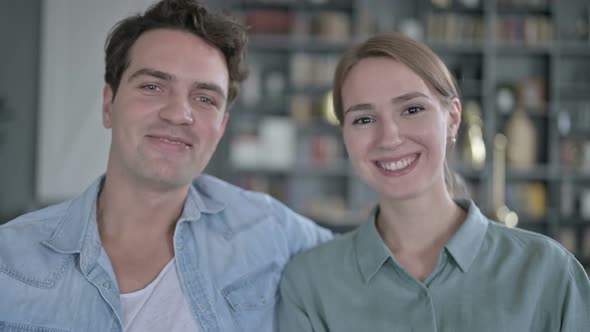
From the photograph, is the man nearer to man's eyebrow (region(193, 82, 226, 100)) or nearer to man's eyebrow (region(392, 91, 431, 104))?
man's eyebrow (region(193, 82, 226, 100))

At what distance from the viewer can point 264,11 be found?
5617mm

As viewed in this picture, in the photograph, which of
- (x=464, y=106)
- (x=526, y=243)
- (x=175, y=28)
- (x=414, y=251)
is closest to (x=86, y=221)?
(x=175, y=28)

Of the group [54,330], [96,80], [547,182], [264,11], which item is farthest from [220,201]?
[547,182]

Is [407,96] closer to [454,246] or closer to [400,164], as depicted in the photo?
[400,164]

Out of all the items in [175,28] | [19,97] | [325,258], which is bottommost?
[325,258]

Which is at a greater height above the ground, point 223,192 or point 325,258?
point 223,192

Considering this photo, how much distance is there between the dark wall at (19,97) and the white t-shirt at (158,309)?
2.93 metres

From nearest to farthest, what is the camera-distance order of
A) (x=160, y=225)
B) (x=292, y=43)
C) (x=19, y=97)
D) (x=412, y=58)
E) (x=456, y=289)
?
(x=456, y=289) < (x=412, y=58) < (x=160, y=225) < (x=19, y=97) < (x=292, y=43)

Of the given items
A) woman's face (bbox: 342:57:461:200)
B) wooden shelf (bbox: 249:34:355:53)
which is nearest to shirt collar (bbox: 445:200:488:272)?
woman's face (bbox: 342:57:461:200)

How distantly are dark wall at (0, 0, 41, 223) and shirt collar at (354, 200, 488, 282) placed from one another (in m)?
3.23

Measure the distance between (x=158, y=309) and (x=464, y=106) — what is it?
4742 mm

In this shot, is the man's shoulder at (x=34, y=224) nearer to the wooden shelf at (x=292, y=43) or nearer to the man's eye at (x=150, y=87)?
the man's eye at (x=150, y=87)

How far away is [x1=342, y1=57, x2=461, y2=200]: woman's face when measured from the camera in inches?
58.5

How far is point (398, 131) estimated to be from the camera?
1.49 meters
